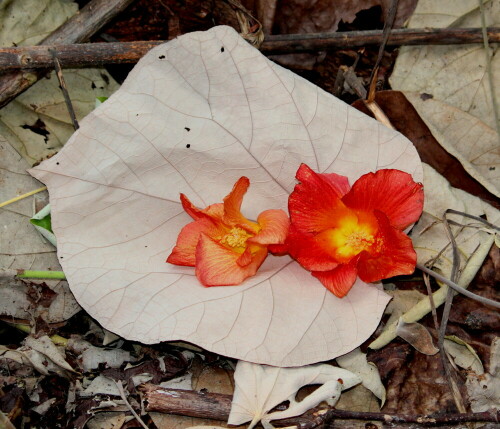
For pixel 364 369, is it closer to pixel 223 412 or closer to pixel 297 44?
pixel 223 412

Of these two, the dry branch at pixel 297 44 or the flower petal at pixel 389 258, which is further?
the dry branch at pixel 297 44

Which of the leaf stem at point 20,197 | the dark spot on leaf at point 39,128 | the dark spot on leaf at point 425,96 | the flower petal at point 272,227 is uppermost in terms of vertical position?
the dark spot on leaf at point 425,96

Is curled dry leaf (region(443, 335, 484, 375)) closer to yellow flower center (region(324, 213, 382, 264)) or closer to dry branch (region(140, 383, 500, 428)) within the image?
dry branch (region(140, 383, 500, 428))

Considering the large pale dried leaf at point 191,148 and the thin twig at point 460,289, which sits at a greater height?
the large pale dried leaf at point 191,148

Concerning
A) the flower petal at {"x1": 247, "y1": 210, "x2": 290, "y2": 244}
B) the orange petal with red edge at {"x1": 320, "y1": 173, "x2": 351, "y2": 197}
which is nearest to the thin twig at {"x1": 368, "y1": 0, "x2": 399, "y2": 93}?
the orange petal with red edge at {"x1": 320, "y1": 173, "x2": 351, "y2": 197}

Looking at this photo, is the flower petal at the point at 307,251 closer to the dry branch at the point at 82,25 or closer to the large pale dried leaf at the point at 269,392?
the large pale dried leaf at the point at 269,392

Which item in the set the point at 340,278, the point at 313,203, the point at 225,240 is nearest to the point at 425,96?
the point at 313,203

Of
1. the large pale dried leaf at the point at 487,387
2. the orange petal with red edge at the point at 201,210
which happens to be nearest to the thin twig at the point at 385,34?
the orange petal with red edge at the point at 201,210
